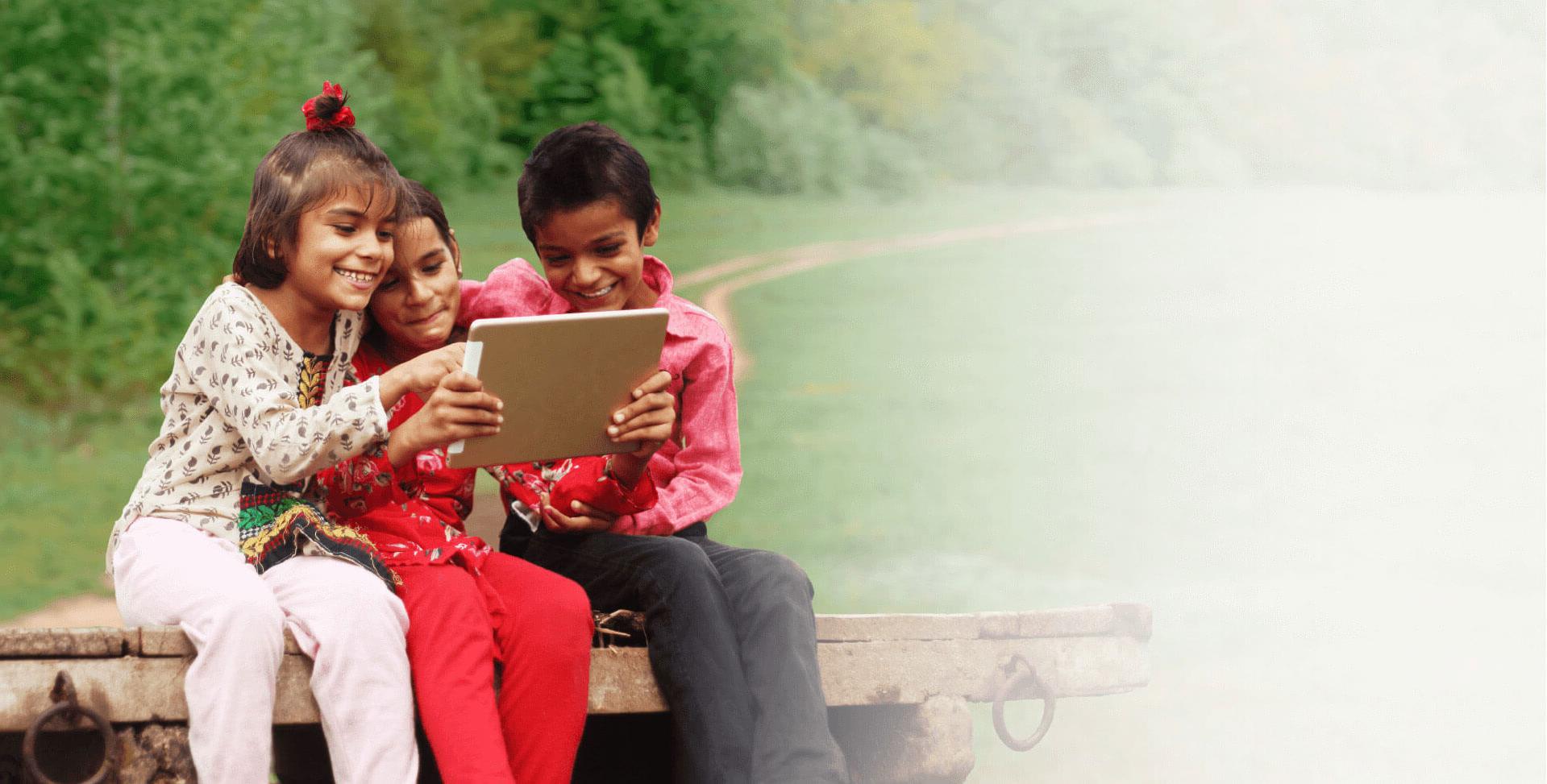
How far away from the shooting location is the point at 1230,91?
14.5 m

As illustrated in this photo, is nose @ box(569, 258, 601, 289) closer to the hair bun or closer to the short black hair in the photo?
the short black hair

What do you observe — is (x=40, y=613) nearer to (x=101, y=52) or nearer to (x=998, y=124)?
(x=101, y=52)

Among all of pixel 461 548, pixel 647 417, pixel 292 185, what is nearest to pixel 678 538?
pixel 647 417

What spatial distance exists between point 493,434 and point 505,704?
0.43 m

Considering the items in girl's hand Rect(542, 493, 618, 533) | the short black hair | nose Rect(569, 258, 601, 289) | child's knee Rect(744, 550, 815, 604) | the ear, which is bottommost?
child's knee Rect(744, 550, 815, 604)

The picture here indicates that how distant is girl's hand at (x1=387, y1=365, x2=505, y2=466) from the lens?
8.12 ft

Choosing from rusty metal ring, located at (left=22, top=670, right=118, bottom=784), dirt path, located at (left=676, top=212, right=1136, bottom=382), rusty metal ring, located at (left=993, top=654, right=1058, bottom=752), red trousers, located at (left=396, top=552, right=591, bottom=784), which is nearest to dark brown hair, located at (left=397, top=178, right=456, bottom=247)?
red trousers, located at (left=396, top=552, right=591, bottom=784)

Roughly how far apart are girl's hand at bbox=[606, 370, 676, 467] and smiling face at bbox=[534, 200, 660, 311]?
0.31m

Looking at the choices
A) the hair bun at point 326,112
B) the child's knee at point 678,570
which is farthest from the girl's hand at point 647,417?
the hair bun at point 326,112

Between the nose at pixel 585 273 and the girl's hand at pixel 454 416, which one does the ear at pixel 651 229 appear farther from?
the girl's hand at pixel 454 416

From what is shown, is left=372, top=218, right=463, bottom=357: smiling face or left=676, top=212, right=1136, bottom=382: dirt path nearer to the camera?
left=372, top=218, right=463, bottom=357: smiling face

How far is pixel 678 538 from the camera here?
2.82m

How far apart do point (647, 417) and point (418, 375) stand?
1.29ft

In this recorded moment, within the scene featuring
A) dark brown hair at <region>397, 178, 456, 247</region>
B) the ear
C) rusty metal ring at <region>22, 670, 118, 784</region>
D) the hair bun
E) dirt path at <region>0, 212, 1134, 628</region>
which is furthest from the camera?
dirt path at <region>0, 212, 1134, 628</region>
